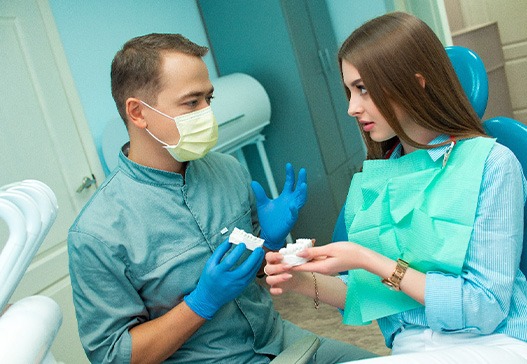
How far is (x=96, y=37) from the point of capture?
10.0 ft

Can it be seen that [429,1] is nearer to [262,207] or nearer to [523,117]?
[523,117]

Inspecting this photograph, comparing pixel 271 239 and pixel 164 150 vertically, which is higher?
pixel 164 150

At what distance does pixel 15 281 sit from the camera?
2.66 ft

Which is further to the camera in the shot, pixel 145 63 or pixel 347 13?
pixel 347 13

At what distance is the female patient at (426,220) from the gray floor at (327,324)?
134 centimetres

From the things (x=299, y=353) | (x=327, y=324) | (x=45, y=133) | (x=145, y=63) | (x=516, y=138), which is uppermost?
(x=145, y=63)

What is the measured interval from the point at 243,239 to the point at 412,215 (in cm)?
36

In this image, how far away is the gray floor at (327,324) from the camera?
103 inches

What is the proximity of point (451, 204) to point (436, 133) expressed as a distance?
0.18 metres

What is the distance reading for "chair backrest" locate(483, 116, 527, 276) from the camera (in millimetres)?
1240

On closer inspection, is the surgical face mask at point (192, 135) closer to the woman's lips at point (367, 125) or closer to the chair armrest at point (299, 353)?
the woman's lips at point (367, 125)

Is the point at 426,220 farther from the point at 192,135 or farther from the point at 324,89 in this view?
the point at 324,89

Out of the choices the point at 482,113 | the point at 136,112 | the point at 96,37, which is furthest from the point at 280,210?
the point at 96,37

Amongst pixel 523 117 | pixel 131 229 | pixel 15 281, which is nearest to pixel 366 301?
pixel 131 229
